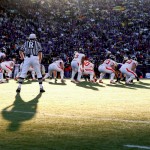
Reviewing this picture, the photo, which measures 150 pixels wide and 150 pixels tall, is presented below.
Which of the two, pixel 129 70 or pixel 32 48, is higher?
pixel 32 48

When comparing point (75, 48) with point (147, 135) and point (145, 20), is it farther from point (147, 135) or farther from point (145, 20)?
point (147, 135)

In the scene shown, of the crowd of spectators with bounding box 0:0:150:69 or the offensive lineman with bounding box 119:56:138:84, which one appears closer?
the offensive lineman with bounding box 119:56:138:84

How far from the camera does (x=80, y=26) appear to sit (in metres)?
49.4

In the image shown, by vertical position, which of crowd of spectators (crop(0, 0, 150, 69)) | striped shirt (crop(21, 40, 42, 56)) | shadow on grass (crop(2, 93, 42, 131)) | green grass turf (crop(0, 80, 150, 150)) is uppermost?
crowd of spectators (crop(0, 0, 150, 69))

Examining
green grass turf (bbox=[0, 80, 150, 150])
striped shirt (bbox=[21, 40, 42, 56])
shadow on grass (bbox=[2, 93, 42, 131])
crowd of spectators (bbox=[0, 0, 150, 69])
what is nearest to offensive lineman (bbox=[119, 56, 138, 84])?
striped shirt (bbox=[21, 40, 42, 56])

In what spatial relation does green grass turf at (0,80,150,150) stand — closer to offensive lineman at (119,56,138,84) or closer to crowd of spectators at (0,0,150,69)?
offensive lineman at (119,56,138,84)

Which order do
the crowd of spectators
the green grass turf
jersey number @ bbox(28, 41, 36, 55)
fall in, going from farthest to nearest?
the crowd of spectators
jersey number @ bbox(28, 41, 36, 55)
the green grass turf

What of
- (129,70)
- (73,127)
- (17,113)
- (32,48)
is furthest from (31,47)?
(129,70)

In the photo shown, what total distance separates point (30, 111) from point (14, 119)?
1305 mm

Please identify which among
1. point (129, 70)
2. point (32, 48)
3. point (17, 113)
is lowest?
point (17, 113)

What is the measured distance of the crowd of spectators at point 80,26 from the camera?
42.5m

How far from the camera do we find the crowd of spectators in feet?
140

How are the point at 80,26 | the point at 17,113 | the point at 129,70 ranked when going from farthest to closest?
1. the point at 80,26
2. the point at 129,70
3. the point at 17,113

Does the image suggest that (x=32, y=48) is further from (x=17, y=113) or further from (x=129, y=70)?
(x=129, y=70)
